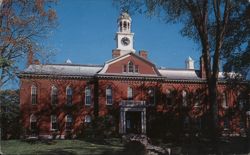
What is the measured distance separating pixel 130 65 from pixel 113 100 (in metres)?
4.49

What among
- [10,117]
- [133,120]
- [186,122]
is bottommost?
[186,122]

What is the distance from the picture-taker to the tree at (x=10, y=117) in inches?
1757

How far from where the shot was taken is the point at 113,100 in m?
46.4

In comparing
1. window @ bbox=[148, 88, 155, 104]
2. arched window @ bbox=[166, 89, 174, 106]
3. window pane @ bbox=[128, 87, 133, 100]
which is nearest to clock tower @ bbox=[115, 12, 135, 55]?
arched window @ bbox=[166, 89, 174, 106]

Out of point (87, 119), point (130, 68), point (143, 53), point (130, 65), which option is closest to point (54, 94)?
point (87, 119)

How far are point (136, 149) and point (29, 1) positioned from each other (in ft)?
36.3

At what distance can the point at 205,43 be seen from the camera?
2152 cm

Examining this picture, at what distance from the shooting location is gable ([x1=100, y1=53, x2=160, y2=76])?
46.6 meters

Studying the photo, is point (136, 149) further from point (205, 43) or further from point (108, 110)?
point (108, 110)

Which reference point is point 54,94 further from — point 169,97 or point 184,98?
point 184,98

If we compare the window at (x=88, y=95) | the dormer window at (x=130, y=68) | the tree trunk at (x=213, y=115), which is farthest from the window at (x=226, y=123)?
the tree trunk at (x=213, y=115)

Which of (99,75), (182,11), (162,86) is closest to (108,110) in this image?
(99,75)

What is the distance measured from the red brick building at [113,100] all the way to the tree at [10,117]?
4.72ft

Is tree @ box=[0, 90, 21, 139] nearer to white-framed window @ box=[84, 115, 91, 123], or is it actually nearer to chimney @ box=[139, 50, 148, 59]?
white-framed window @ box=[84, 115, 91, 123]
